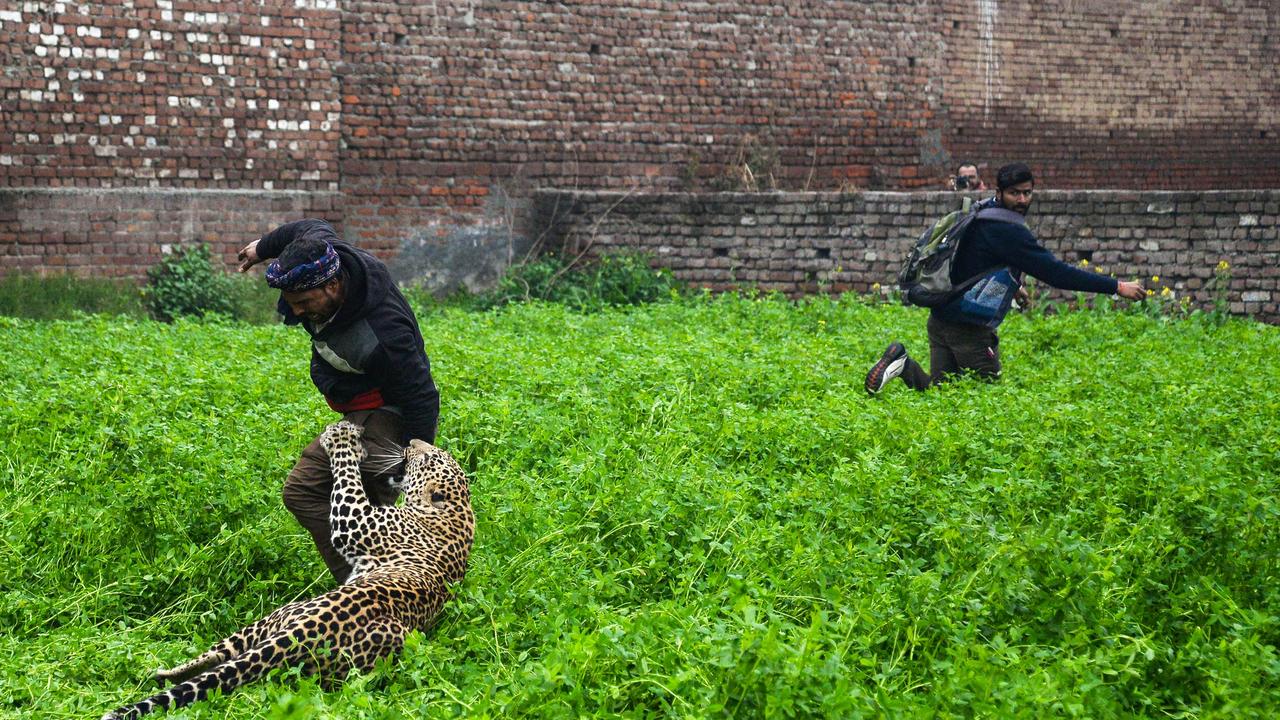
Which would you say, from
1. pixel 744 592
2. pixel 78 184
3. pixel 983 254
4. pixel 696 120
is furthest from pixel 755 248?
pixel 744 592

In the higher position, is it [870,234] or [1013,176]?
[1013,176]

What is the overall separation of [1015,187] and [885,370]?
1399 millimetres

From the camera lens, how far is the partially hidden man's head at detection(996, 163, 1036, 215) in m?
7.20

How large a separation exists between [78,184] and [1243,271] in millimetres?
12171

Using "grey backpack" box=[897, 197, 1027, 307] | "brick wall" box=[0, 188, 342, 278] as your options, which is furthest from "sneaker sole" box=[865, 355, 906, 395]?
"brick wall" box=[0, 188, 342, 278]

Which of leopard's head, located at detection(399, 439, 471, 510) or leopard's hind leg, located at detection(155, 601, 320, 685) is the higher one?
leopard's head, located at detection(399, 439, 471, 510)

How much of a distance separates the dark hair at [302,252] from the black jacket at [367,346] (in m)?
0.14

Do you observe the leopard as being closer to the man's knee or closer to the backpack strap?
the man's knee

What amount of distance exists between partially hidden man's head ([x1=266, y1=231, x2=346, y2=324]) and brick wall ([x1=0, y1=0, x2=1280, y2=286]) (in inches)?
357

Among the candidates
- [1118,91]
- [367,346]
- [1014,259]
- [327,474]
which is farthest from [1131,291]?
[1118,91]

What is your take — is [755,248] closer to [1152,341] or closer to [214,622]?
[1152,341]

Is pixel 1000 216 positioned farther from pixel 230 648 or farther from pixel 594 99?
pixel 594 99

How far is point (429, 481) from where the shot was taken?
4.45 meters

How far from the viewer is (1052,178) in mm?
16938
